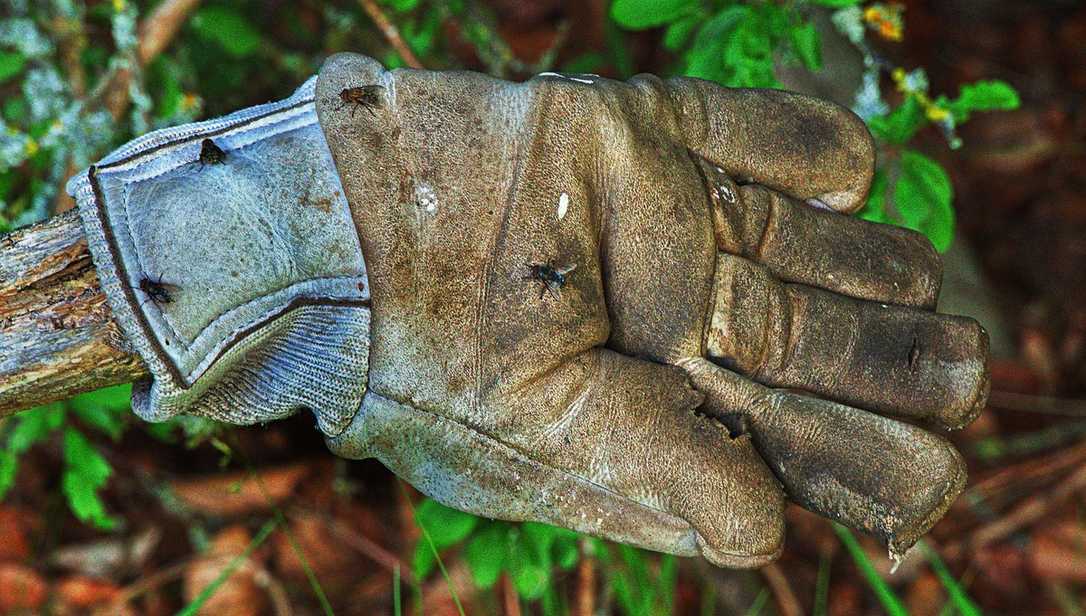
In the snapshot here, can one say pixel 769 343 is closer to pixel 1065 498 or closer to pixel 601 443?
pixel 601 443

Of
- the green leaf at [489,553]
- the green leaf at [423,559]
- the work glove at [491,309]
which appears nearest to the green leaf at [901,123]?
the work glove at [491,309]

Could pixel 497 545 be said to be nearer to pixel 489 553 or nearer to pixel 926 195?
pixel 489 553

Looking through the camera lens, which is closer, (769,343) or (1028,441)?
(769,343)

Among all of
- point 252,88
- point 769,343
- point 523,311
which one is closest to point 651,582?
point 769,343

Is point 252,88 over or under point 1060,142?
over

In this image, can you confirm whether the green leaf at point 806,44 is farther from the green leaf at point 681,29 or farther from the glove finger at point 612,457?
the glove finger at point 612,457
